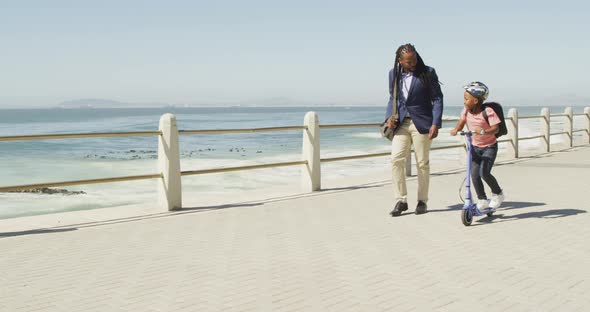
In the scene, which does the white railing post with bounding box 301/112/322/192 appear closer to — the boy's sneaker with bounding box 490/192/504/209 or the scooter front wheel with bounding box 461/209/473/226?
the boy's sneaker with bounding box 490/192/504/209

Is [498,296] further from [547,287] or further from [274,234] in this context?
[274,234]

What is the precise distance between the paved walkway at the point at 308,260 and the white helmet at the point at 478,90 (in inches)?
55.9

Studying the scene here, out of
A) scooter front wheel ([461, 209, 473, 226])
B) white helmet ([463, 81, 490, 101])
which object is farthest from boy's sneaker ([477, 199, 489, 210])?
white helmet ([463, 81, 490, 101])

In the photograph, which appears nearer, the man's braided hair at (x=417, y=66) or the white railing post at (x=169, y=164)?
the man's braided hair at (x=417, y=66)

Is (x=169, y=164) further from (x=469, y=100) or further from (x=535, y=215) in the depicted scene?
(x=535, y=215)

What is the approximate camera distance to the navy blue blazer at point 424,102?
319 inches

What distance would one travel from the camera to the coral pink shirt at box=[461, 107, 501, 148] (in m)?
7.65

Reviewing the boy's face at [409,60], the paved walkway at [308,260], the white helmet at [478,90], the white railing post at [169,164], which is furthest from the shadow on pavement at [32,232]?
the white helmet at [478,90]

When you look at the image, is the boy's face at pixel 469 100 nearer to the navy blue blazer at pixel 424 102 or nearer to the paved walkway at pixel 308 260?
the navy blue blazer at pixel 424 102

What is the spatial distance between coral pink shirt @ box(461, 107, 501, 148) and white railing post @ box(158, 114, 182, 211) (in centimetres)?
367

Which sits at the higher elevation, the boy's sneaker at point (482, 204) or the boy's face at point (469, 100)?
the boy's face at point (469, 100)

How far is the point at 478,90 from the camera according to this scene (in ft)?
24.8

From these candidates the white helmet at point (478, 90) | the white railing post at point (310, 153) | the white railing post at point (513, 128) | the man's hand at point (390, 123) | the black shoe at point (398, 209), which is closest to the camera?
the white helmet at point (478, 90)

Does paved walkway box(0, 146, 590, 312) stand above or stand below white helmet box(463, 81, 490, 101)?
below
